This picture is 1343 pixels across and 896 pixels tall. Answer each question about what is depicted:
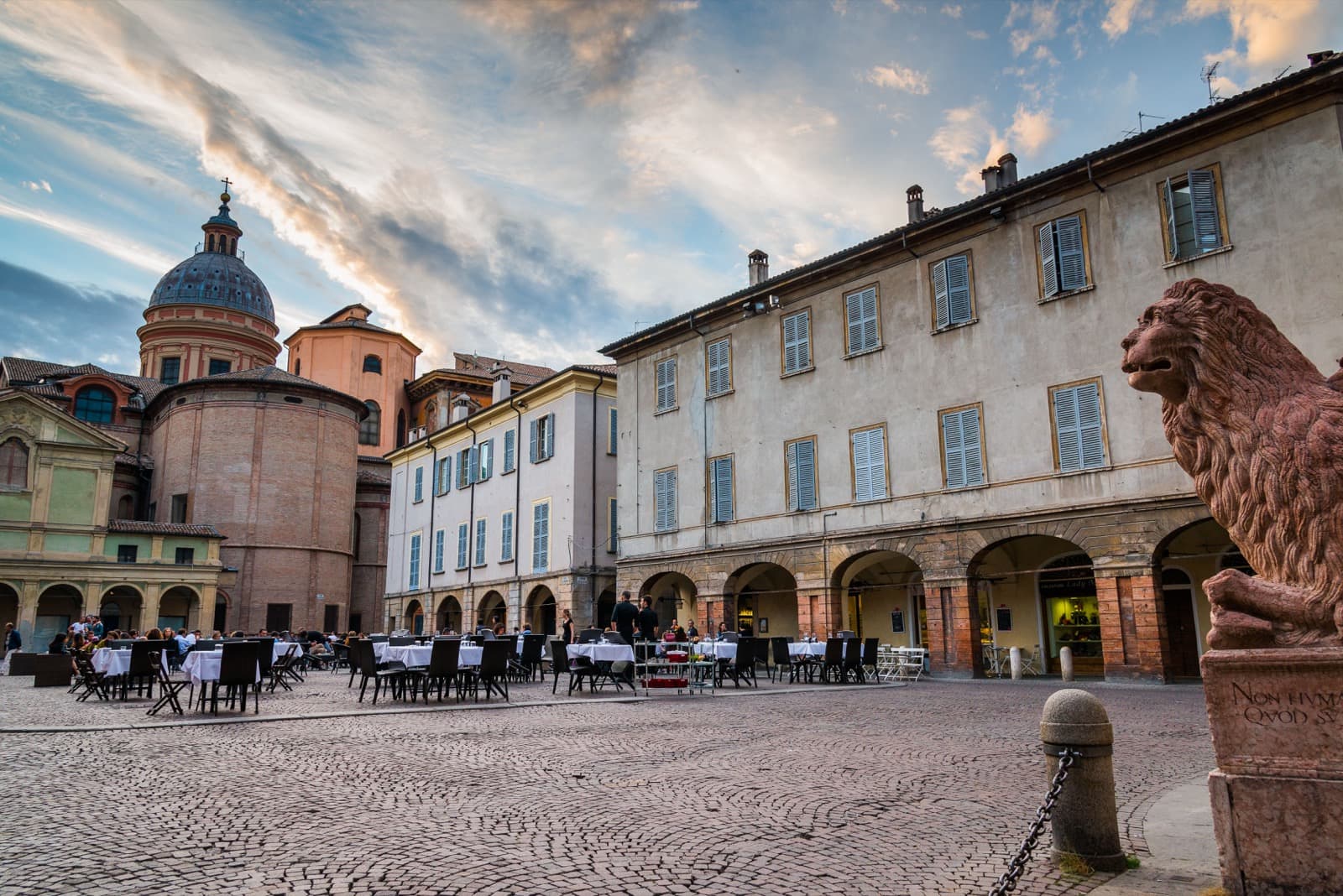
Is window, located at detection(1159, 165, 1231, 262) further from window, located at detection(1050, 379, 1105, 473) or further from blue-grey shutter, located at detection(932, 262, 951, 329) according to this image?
blue-grey shutter, located at detection(932, 262, 951, 329)

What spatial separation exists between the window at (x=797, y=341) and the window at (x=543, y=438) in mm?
10388

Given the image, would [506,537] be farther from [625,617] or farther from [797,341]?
[625,617]

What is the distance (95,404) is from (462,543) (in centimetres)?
2834

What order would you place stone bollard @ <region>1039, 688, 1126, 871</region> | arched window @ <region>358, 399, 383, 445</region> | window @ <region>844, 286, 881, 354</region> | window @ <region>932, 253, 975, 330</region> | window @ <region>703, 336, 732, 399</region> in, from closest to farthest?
stone bollard @ <region>1039, 688, 1126, 871</region> → window @ <region>932, 253, 975, 330</region> → window @ <region>844, 286, 881, 354</region> → window @ <region>703, 336, 732, 399</region> → arched window @ <region>358, 399, 383, 445</region>

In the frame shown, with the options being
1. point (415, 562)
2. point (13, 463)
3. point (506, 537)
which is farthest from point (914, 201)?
point (13, 463)

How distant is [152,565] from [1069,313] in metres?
40.3

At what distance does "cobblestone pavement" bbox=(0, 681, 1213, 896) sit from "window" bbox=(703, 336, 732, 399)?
1585cm

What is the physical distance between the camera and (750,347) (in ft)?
83.4

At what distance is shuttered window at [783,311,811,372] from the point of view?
2386 centimetres

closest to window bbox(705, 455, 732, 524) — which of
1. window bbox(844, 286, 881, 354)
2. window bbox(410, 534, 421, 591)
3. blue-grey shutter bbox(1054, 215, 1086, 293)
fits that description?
window bbox(844, 286, 881, 354)

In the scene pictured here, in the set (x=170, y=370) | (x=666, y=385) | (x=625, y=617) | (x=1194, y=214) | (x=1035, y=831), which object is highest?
(x=170, y=370)

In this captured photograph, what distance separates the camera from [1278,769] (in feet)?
12.2

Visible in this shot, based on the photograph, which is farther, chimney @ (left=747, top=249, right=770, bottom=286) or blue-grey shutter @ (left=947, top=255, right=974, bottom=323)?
chimney @ (left=747, top=249, right=770, bottom=286)

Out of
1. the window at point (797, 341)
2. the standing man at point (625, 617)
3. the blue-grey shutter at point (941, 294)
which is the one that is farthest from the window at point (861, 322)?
the standing man at point (625, 617)
